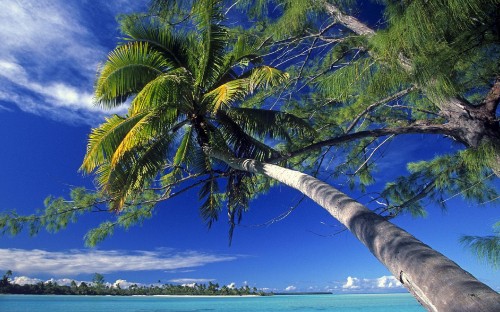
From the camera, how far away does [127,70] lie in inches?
231

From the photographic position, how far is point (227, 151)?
20.5ft

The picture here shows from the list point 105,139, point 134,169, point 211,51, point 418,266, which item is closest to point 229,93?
point 211,51

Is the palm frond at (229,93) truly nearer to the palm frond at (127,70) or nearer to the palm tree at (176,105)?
the palm tree at (176,105)

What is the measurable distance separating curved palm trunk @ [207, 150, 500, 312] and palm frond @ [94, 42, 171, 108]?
4.32m

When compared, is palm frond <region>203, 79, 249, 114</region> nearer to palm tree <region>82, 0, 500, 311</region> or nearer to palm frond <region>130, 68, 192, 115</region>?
palm tree <region>82, 0, 500, 311</region>

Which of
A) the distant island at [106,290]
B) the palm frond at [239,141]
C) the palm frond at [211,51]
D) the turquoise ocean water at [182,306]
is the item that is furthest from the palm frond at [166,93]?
the distant island at [106,290]

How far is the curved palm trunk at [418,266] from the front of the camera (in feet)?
A: 4.28

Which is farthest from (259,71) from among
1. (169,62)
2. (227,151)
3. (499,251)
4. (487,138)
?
(499,251)

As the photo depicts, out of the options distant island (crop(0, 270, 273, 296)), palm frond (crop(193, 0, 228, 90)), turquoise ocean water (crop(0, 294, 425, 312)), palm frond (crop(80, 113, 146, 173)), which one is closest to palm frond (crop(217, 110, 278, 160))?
palm frond (crop(193, 0, 228, 90))

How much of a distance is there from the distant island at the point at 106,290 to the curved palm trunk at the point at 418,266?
7147 centimetres

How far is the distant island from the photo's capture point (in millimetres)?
61847

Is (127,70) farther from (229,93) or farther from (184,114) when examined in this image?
(229,93)

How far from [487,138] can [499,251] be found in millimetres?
1157

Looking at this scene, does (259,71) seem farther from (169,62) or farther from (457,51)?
(457,51)
